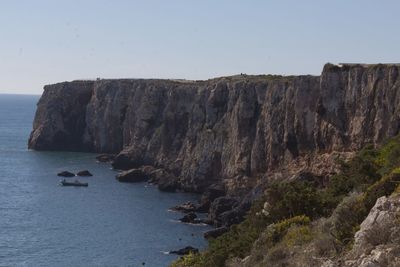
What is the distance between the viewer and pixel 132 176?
4528 inches

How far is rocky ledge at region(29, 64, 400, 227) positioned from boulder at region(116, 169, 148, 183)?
122cm

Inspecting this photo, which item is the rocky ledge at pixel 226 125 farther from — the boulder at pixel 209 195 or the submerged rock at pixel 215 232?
the submerged rock at pixel 215 232

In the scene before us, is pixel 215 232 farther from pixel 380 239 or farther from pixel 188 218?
pixel 380 239

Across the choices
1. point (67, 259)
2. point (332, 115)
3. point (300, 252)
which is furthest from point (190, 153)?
point (300, 252)

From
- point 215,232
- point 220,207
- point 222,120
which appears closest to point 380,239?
point 215,232

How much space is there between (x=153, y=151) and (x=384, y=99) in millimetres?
56071

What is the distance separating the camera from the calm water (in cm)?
6531

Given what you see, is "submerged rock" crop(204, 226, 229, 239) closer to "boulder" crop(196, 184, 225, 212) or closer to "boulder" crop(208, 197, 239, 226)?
"boulder" crop(208, 197, 239, 226)

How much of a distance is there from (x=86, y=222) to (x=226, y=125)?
35383 millimetres

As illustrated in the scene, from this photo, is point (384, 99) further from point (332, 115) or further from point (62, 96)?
point (62, 96)

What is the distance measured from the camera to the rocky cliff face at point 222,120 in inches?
3270

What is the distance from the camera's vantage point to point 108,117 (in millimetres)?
147250

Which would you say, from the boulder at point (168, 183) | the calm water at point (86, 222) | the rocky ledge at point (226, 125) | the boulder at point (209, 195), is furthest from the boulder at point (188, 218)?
the boulder at point (168, 183)

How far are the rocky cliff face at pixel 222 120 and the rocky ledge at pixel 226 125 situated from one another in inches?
6.1
